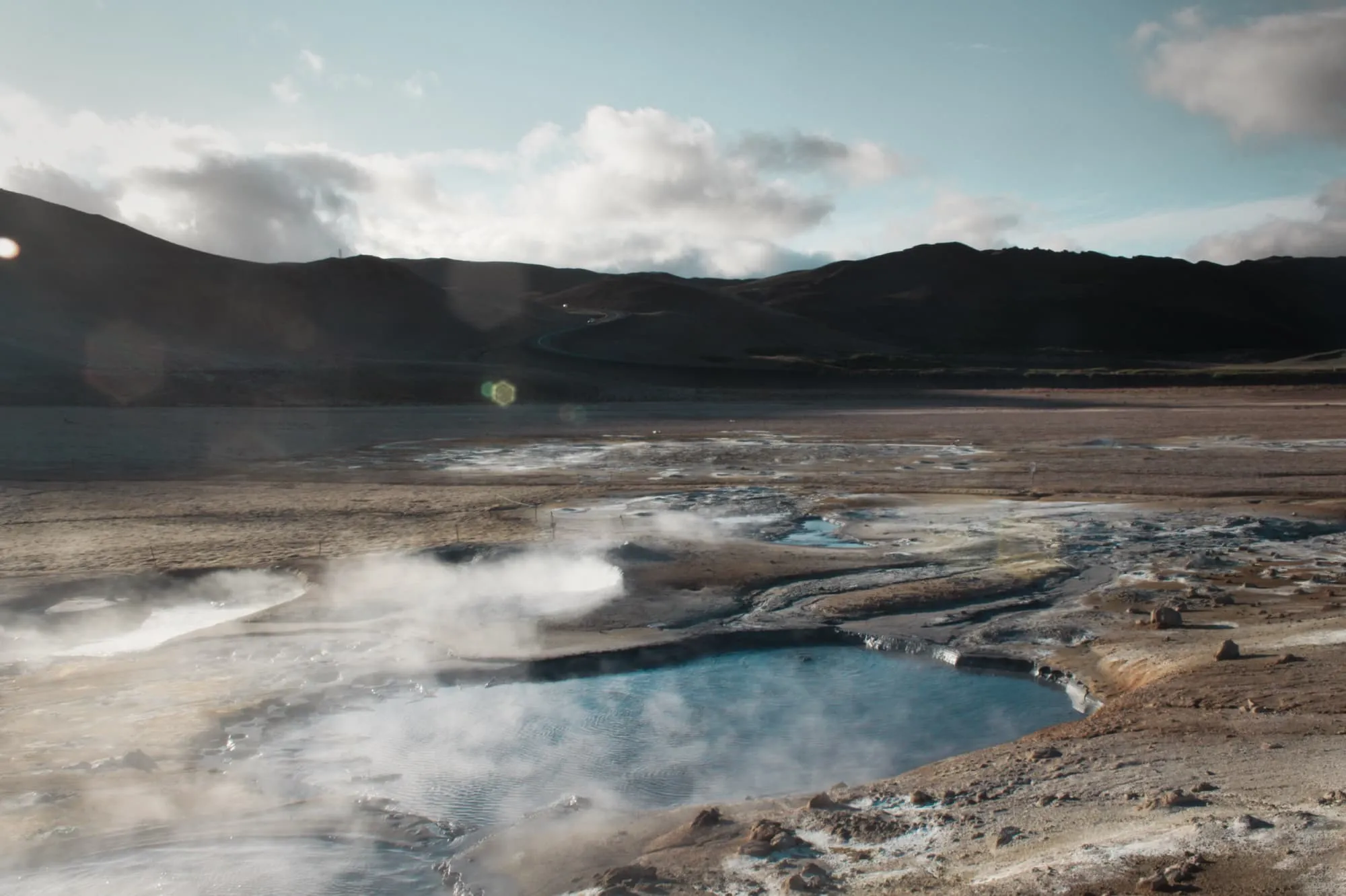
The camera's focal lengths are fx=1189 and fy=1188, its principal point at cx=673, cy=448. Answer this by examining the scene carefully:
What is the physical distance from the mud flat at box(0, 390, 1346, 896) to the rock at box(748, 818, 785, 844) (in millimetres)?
14

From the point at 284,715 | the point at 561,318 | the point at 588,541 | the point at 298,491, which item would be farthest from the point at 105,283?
the point at 284,715

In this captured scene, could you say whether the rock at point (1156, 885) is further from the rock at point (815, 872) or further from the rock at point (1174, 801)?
the rock at point (815, 872)

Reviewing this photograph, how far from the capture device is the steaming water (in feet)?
20.2

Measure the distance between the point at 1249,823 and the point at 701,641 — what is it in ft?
16.1

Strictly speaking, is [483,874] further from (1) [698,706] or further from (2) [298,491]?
(2) [298,491]

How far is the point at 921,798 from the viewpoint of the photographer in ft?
17.6

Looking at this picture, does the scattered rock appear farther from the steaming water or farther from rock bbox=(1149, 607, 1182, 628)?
rock bbox=(1149, 607, 1182, 628)

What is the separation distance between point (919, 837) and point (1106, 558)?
7397 millimetres

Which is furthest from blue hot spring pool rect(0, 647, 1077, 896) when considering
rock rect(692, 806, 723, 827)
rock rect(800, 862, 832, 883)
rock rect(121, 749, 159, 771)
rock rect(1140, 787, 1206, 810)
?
rock rect(1140, 787, 1206, 810)

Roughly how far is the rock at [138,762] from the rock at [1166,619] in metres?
6.67

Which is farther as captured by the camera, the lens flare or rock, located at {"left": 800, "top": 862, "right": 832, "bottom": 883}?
the lens flare

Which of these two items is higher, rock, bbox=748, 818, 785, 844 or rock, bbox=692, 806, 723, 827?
rock, bbox=748, 818, 785, 844

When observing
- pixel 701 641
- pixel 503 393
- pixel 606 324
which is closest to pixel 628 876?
A: pixel 701 641

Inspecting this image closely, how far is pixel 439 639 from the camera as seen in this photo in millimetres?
8953
